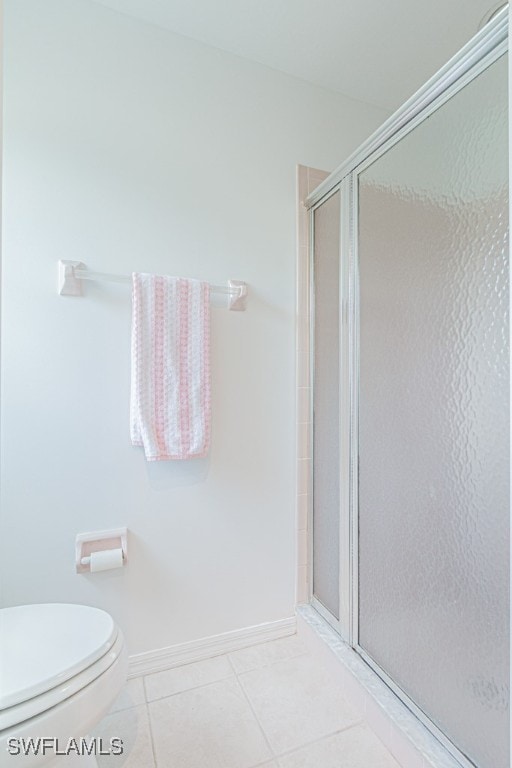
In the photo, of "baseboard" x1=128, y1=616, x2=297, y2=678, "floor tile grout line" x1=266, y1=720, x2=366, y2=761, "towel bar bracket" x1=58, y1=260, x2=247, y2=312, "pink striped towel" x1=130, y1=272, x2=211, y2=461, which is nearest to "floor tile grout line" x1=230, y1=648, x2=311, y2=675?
"baseboard" x1=128, y1=616, x2=297, y2=678

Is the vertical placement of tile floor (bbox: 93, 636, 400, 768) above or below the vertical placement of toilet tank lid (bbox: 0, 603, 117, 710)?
below

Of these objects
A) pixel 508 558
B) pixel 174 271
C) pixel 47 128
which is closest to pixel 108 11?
pixel 47 128

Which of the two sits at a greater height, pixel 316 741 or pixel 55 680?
pixel 55 680

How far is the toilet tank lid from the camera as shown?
836 mm

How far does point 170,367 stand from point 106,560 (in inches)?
27.5

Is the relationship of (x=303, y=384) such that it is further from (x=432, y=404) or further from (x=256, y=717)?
(x=256, y=717)

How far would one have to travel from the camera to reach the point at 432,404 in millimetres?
1063

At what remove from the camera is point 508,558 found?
86 centimetres

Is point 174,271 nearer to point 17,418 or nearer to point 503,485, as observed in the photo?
point 17,418

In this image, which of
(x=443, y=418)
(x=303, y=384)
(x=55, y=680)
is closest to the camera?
(x=55, y=680)

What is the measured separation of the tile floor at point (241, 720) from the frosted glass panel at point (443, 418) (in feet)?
0.76

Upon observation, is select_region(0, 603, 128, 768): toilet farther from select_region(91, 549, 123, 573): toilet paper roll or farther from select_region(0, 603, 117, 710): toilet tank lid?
select_region(91, 549, 123, 573): toilet paper roll

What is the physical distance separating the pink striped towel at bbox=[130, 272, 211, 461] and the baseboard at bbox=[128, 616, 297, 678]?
758 mm

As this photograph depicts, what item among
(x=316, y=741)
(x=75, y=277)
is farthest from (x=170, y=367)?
(x=316, y=741)
